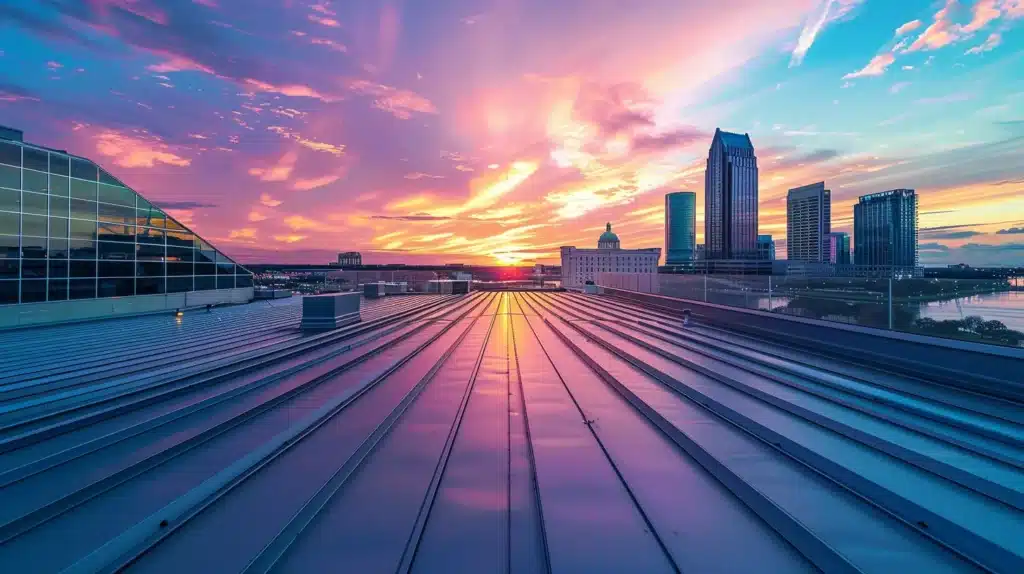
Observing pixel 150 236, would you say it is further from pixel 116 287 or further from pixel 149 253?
pixel 116 287

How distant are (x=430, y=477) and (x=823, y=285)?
13.3 metres

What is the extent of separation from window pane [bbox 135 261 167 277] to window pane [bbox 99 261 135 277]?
41 cm

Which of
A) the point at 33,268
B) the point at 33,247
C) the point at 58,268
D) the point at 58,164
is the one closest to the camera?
the point at 33,268

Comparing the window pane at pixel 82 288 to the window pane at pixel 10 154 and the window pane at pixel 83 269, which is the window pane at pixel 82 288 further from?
the window pane at pixel 10 154

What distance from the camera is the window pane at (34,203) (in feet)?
70.4

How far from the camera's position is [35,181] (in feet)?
71.6

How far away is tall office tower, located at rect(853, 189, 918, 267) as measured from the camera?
438 inches

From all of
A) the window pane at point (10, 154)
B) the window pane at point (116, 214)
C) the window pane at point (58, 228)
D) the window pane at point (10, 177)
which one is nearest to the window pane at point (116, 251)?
Result: the window pane at point (116, 214)

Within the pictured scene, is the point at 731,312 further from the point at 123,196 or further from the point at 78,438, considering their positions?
the point at 123,196

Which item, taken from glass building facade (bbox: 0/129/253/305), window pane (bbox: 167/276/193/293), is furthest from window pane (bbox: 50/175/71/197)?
window pane (bbox: 167/276/193/293)

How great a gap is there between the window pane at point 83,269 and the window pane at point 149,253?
109 inches

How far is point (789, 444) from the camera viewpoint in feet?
20.7

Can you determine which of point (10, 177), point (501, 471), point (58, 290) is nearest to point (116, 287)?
point (58, 290)

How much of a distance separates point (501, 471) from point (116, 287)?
30.0 m
